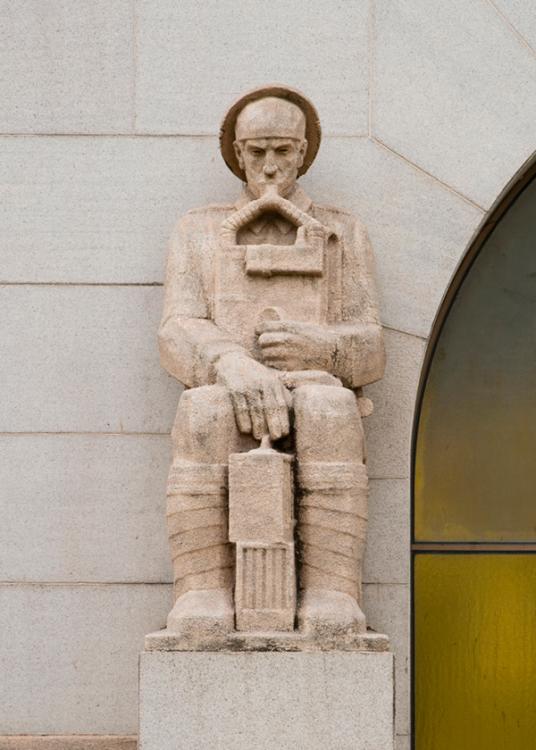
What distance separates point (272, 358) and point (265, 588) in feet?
4.06

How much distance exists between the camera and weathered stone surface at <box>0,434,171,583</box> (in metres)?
8.24

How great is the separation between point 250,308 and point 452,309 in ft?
5.36

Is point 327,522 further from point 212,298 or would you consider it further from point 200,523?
point 212,298

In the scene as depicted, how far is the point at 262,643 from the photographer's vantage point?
673 centimetres

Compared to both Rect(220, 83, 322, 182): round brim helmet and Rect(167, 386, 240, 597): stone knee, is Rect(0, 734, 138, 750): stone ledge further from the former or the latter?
Rect(220, 83, 322, 182): round brim helmet

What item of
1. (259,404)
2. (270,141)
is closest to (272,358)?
(259,404)

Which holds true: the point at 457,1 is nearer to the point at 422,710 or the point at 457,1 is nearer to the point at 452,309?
the point at 452,309

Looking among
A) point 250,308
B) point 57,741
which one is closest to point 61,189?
point 250,308

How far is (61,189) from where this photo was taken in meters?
8.55

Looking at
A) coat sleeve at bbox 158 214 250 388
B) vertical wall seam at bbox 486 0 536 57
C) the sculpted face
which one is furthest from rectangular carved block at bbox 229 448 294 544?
vertical wall seam at bbox 486 0 536 57

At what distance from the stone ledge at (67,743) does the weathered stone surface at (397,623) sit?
4.81 ft

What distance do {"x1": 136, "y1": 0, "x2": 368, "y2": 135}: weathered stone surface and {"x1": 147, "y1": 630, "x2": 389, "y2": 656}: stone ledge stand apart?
10.5 feet

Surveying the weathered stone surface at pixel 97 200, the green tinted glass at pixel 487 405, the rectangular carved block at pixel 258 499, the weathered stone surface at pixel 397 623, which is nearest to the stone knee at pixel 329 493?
the rectangular carved block at pixel 258 499

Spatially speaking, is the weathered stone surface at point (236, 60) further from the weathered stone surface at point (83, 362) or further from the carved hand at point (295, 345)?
the carved hand at point (295, 345)
